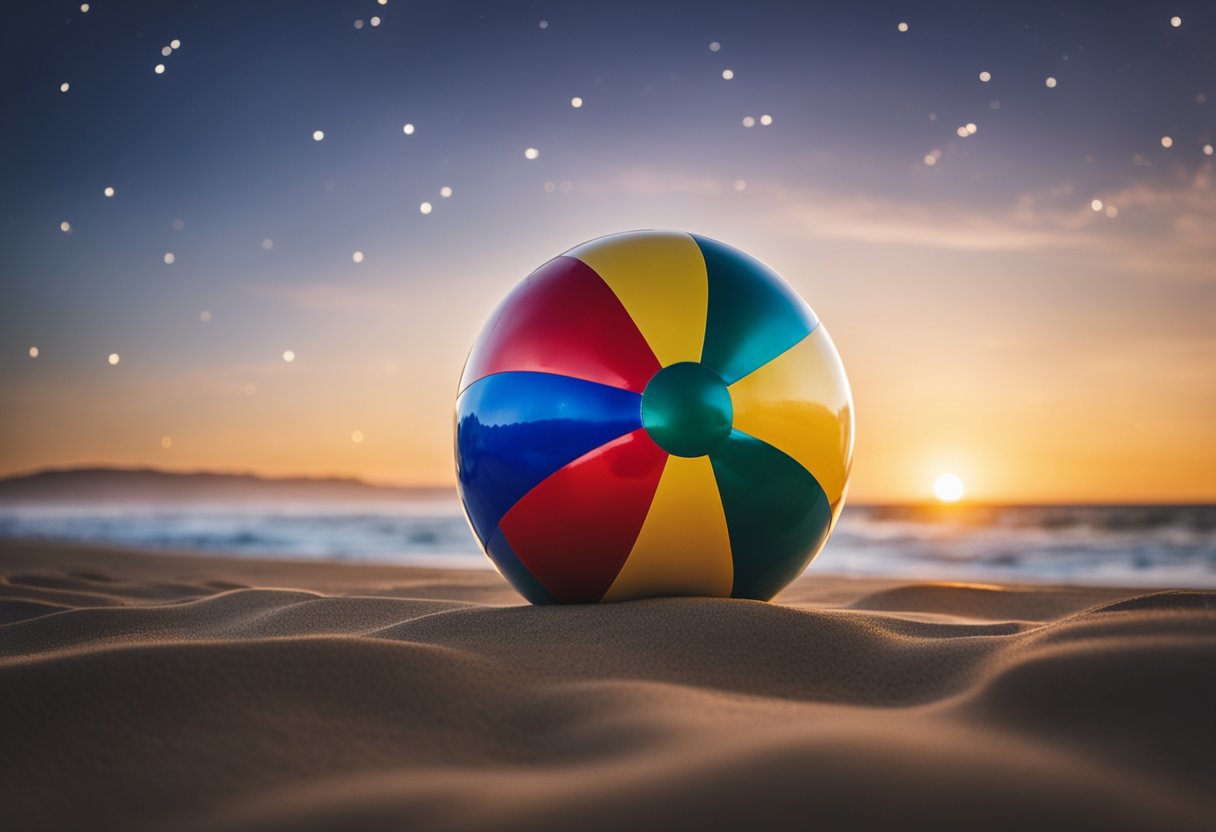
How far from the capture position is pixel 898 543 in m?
15.1

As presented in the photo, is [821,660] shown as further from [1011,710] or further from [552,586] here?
[552,586]

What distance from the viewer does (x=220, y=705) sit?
1.68 meters

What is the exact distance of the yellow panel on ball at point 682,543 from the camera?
2.68 m

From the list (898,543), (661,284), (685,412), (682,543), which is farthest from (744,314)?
(898,543)

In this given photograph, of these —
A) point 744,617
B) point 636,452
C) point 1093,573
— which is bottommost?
point 1093,573

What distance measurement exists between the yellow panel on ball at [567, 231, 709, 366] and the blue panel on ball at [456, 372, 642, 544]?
0.23m

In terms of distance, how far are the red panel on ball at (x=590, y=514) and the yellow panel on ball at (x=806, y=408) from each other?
345 millimetres

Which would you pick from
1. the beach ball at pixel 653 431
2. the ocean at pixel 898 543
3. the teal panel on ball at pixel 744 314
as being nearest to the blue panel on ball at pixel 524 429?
the beach ball at pixel 653 431

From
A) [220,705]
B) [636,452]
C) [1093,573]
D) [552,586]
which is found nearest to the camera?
[220,705]

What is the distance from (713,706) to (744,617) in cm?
67

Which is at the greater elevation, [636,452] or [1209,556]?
[636,452]

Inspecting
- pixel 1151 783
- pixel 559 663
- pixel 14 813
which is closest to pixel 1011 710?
pixel 1151 783

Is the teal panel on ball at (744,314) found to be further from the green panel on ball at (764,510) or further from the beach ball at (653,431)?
the green panel on ball at (764,510)

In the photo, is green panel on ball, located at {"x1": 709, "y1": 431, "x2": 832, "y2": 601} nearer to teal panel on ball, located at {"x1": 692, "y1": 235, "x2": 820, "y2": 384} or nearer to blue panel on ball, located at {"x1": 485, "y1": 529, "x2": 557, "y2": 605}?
teal panel on ball, located at {"x1": 692, "y1": 235, "x2": 820, "y2": 384}
